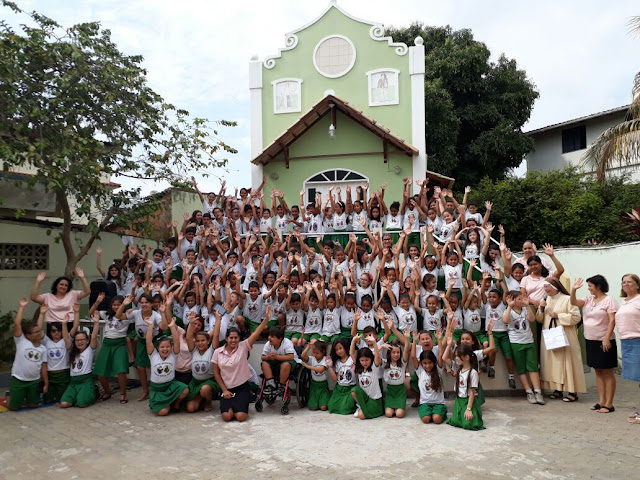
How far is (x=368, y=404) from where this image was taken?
20.7ft

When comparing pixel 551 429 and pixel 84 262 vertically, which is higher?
pixel 84 262

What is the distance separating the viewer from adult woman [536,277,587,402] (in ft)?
22.5

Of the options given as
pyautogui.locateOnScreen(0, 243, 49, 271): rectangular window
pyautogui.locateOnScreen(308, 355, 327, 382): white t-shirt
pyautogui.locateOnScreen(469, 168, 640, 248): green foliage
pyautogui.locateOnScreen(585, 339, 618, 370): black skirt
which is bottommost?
pyautogui.locateOnScreen(308, 355, 327, 382): white t-shirt

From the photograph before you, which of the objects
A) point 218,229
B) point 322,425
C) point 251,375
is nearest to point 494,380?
point 322,425

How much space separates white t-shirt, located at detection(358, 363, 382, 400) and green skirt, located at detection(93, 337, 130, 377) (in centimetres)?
348

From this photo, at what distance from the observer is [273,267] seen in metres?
9.27

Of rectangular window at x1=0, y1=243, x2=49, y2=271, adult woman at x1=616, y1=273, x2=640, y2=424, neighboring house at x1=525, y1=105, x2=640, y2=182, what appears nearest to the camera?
adult woman at x1=616, y1=273, x2=640, y2=424

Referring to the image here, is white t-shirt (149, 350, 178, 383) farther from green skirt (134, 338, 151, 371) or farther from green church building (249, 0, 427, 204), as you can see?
green church building (249, 0, 427, 204)

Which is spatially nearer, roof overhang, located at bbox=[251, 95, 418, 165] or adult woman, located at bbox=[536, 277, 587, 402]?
adult woman, located at bbox=[536, 277, 587, 402]

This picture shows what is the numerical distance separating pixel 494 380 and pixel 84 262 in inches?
361

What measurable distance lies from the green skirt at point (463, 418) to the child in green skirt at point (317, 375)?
1.67 meters

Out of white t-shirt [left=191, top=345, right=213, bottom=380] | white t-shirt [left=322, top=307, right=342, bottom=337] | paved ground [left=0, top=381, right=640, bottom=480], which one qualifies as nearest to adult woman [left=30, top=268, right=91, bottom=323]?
paved ground [left=0, top=381, right=640, bottom=480]

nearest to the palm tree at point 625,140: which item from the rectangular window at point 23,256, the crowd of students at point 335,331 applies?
the crowd of students at point 335,331

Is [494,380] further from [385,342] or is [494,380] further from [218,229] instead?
[218,229]
